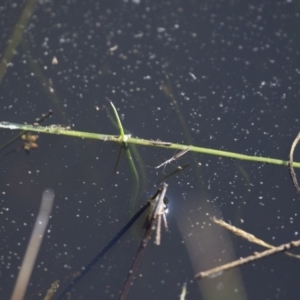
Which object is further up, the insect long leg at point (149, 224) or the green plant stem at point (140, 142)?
the green plant stem at point (140, 142)

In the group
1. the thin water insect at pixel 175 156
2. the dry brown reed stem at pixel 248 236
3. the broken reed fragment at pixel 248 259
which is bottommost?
the broken reed fragment at pixel 248 259

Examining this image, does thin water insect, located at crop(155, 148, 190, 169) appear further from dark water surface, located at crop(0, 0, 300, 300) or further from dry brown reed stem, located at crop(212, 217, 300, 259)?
dry brown reed stem, located at crop(212, 217, 300, 259)

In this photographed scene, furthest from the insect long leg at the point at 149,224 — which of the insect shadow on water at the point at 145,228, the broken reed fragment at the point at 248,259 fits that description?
the broken reed fragment at the point at 248,259

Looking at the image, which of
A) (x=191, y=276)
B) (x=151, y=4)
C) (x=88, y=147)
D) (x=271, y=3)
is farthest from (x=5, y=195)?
(x=271, y=3)

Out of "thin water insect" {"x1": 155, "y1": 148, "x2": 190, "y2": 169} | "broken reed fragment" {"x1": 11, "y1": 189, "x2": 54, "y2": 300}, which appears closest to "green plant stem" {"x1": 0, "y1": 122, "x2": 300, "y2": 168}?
"thin water insect" {"x1": 155, "y1": 148, "x2": 190, "y2": 169}

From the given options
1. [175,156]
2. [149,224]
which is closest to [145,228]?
[149,224]

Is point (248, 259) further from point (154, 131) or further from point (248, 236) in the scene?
point (154, 131)

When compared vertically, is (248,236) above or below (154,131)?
below

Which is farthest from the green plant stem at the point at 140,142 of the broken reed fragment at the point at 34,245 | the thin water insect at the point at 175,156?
the broken reed fragment at the point at 34,245

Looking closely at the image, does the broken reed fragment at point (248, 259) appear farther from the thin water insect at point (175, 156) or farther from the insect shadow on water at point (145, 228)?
the thin water insect at point (175, 156)

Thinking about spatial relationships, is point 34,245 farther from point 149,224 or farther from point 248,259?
point 248,259
